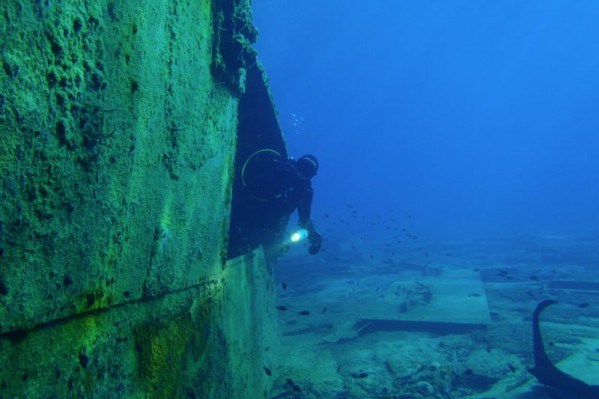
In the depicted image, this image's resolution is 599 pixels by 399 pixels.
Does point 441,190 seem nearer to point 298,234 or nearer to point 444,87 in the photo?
point 444,87

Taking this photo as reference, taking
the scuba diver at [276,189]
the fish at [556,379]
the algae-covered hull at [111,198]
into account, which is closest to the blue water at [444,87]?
the scuba diver at [276,189]

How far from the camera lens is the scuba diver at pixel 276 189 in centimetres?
573

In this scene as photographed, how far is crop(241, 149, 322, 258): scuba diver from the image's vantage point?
5734 mm

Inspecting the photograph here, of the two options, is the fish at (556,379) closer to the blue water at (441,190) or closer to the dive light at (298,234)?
the blue water at (441,190)

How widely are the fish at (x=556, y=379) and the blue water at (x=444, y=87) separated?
59.9 metres

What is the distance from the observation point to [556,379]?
16.9ft

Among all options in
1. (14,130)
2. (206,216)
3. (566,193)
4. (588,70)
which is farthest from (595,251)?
(588,70)

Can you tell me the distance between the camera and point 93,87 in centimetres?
150

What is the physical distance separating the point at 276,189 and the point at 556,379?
15.7ft

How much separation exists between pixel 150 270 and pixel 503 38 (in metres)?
155

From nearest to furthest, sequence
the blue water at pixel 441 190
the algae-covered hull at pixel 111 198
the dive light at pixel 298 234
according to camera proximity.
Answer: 1. the algae-covered hull at pixel 111 198
2. the dive light at pixel 298 234
3. the blue water at pixel 441 190

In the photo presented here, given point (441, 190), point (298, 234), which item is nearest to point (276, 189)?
point (298, 234)

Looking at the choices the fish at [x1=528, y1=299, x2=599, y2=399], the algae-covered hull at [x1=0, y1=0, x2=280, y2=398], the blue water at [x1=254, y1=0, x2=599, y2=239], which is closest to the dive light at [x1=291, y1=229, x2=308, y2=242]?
the algae-covered hull at [x1=0, y1=0, x2=280, y2=398]

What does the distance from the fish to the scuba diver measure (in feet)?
11.8
